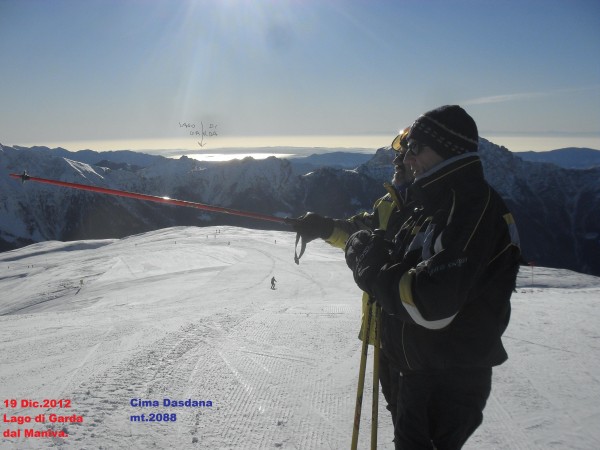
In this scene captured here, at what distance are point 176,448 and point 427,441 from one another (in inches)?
105

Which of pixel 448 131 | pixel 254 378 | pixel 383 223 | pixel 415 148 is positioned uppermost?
pixel 448 131

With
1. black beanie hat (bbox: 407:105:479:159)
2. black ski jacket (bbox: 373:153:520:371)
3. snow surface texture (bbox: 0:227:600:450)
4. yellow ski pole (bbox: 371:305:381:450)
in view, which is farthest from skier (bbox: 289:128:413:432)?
snow surface texture (bbox: 0:227:600:450)

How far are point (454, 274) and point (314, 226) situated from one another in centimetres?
224

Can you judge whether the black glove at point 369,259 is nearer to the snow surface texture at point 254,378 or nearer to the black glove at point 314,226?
the black glove at point 314,226

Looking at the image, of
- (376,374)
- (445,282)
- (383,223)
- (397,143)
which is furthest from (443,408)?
(397,143)

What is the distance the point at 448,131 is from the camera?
9.06ft

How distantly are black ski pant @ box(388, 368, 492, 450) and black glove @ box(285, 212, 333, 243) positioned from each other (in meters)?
1.88

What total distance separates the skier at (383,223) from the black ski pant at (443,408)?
365 millimetres

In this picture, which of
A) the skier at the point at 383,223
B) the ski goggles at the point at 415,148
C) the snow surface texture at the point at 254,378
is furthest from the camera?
the snow surface texture at the point at 254,378

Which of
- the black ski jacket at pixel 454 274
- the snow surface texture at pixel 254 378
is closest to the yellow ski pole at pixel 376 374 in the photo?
the black ski jacket at pixel 454 274

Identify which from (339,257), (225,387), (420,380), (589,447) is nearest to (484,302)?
(420,380)

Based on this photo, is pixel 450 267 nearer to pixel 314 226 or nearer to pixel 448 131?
pixel 448 131

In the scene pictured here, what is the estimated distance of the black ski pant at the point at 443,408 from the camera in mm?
2709

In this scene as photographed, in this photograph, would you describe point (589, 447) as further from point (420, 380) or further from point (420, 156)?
point (420, 156)
